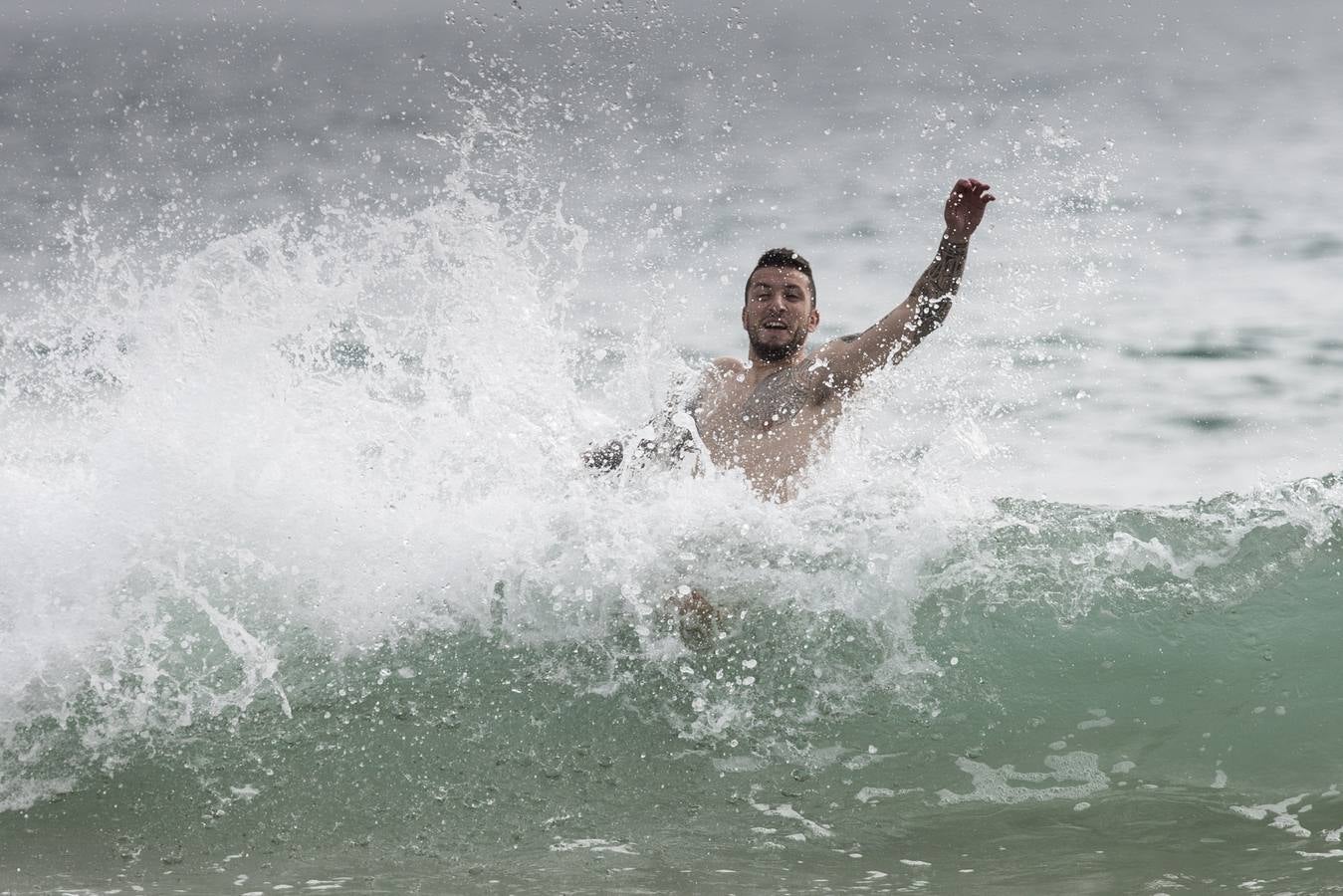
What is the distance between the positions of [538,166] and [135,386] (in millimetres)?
11098

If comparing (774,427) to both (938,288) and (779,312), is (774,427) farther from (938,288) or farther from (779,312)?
(938,288)

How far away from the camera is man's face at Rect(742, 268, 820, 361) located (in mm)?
6684

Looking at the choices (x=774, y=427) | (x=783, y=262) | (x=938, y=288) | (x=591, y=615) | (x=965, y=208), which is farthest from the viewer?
(x=783, y=262)

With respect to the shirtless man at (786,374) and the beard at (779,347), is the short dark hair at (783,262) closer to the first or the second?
the shirtless man at (786,374)

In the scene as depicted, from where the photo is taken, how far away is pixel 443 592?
234 inches

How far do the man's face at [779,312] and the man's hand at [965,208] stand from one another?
0.85m

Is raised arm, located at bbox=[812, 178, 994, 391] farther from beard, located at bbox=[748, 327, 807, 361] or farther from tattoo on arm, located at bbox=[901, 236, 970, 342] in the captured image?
beard, located at bbox=[748, 327, 807, 361]

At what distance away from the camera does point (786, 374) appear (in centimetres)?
664

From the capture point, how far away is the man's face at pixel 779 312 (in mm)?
6684

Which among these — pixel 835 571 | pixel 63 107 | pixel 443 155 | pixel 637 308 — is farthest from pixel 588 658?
pixel 63 107

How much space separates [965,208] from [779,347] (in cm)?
105

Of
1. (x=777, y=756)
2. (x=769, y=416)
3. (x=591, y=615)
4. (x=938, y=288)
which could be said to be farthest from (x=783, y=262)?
(x=777, y=756)

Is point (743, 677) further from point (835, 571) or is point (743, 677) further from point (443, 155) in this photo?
point (443, 155)

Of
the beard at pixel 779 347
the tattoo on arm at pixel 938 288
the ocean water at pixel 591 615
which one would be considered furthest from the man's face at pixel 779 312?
the tattoo on arm at pixel 938 288
